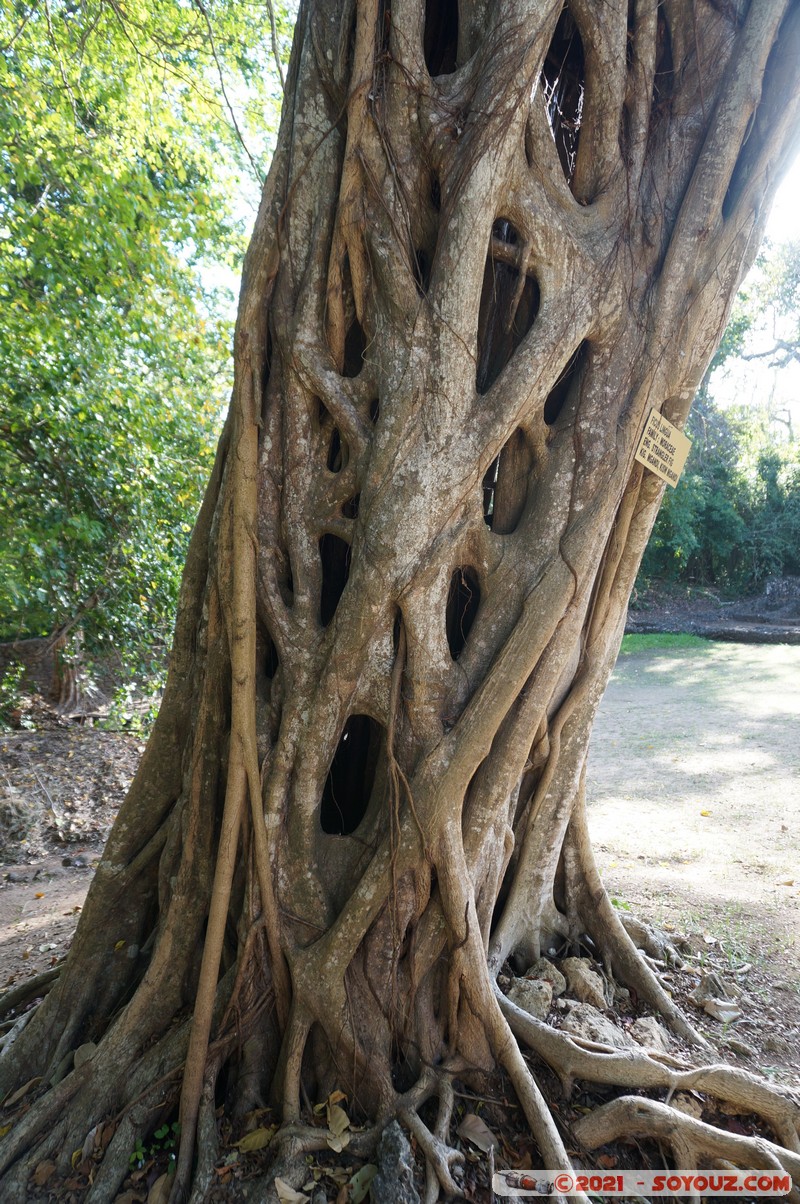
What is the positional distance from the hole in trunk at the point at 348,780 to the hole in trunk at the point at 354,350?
1188 millimetres

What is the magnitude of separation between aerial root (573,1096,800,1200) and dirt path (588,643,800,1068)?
0.63 m

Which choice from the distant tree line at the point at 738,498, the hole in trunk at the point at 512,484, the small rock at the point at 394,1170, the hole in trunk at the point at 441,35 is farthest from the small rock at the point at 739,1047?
the distant tree line at the point at 738,498

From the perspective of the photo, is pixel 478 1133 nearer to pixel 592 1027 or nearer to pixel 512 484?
pixel 592 1027

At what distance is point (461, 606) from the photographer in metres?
2.45

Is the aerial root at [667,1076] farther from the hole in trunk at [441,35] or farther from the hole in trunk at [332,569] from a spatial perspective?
the hole in trunk at [441,35]

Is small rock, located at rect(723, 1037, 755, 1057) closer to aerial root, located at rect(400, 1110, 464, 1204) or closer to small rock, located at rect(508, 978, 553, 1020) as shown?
small rock, located at rect(508, 978, 553, 1020)

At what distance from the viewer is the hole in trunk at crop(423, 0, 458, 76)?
8.03 feet

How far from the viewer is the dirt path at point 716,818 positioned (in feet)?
10.1

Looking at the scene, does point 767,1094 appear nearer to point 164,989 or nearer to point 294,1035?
point 294,1035

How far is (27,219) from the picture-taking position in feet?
16.3

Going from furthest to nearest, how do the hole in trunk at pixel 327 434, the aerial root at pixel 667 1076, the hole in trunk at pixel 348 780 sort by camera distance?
the hole in trunk at pixel 348 780, the hole in trunk at pixel 327 434, the aerial root at pixel 667 1076

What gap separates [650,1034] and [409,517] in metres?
1.96

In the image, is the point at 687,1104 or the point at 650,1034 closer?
the point at 687,1104

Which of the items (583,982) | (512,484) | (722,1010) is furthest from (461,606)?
(722,1010)
